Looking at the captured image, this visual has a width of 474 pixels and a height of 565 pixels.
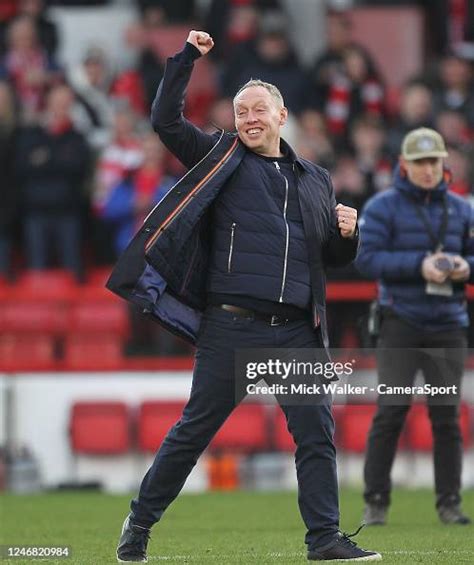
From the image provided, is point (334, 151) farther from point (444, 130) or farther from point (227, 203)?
point (227, 203)

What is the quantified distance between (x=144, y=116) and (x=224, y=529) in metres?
8.11

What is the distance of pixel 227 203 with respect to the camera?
806 centimetres

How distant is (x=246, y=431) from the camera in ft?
46.9

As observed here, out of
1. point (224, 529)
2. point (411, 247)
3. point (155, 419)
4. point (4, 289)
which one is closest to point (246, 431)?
point (155, 419)

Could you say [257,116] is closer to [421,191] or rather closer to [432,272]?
[432,272]

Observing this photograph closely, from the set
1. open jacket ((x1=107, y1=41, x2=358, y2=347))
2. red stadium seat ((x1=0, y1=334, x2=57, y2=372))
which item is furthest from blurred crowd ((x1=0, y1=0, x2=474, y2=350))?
open jacket ((x1=107, y1=41, x2=358, y2=347))

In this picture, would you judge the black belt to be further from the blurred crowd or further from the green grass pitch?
the blurred crowd

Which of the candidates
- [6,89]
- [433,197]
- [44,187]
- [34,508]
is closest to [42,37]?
[6,89]

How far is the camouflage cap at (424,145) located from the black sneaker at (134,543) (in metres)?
3.31

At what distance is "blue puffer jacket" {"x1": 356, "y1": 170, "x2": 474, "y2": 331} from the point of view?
33.8 ft

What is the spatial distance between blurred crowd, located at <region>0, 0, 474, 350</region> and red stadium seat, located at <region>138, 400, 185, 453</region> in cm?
184

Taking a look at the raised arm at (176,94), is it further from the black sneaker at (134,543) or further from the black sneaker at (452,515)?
the black sneaker at (452,515)

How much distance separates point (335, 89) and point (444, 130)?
163 centimetres

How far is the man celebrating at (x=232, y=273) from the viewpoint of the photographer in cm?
791
